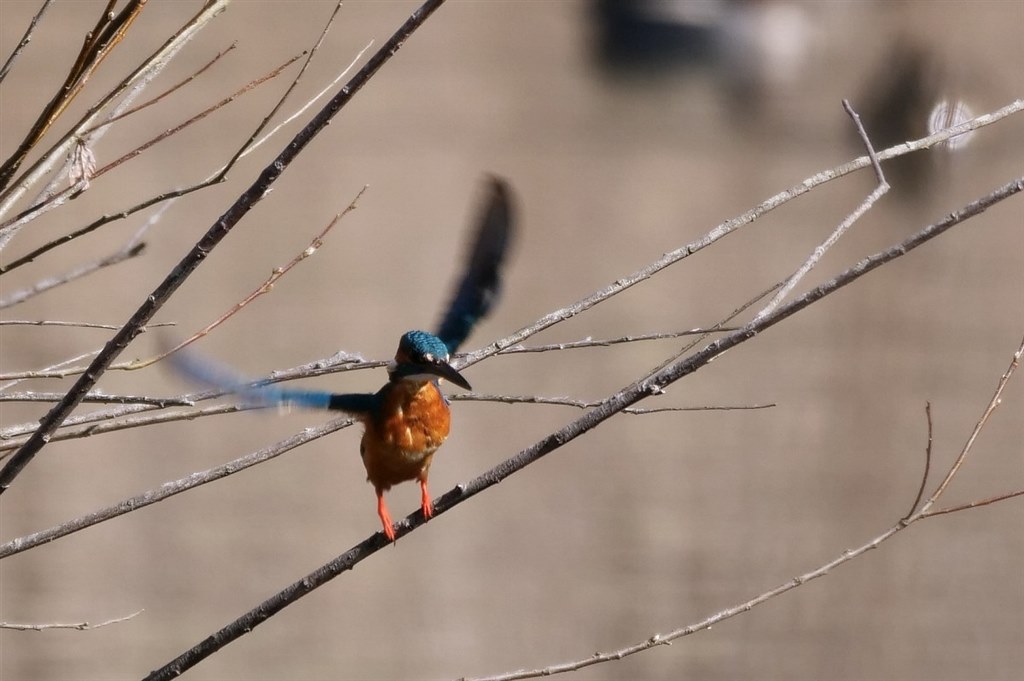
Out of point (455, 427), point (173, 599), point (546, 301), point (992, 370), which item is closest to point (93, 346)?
point (173, 599)

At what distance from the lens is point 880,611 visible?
16.4ft

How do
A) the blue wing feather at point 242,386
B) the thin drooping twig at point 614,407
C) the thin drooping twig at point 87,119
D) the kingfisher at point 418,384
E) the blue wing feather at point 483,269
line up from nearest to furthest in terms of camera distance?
the thin drooping twig at point 614,407 < the thin drooping twig at point 87,119 < the blue wing feather at point 242,386 < the kingfisher at point 418,384 < the blue wing feather at point 483,269

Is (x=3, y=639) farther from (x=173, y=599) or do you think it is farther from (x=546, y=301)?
(x=546, y=301)

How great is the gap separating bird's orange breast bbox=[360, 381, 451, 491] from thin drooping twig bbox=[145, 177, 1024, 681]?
0.49 meters

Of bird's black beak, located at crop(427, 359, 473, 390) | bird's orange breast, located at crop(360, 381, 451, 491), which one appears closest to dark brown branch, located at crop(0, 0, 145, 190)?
bird's black beak, located at crop(427, 359, 473, 390)

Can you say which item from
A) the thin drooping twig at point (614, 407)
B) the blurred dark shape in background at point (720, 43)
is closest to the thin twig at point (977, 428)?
the thin drooping twig at point (614, 407)

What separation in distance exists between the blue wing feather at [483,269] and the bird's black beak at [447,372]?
16cm

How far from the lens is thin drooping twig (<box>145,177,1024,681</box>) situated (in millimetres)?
1550

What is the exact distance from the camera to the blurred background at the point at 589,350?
4555 mm

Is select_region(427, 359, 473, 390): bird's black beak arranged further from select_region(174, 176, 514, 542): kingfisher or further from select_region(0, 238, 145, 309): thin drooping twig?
select_region(0, 238, 145, 309): thin drooping twig

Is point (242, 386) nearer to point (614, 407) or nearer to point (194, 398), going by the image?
point (194, 398)

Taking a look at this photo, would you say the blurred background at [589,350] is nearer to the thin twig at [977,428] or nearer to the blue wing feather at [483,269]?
the blue wing feather at [483,269]

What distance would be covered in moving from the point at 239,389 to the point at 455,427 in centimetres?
295

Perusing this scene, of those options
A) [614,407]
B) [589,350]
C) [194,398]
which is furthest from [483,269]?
[589,350]
